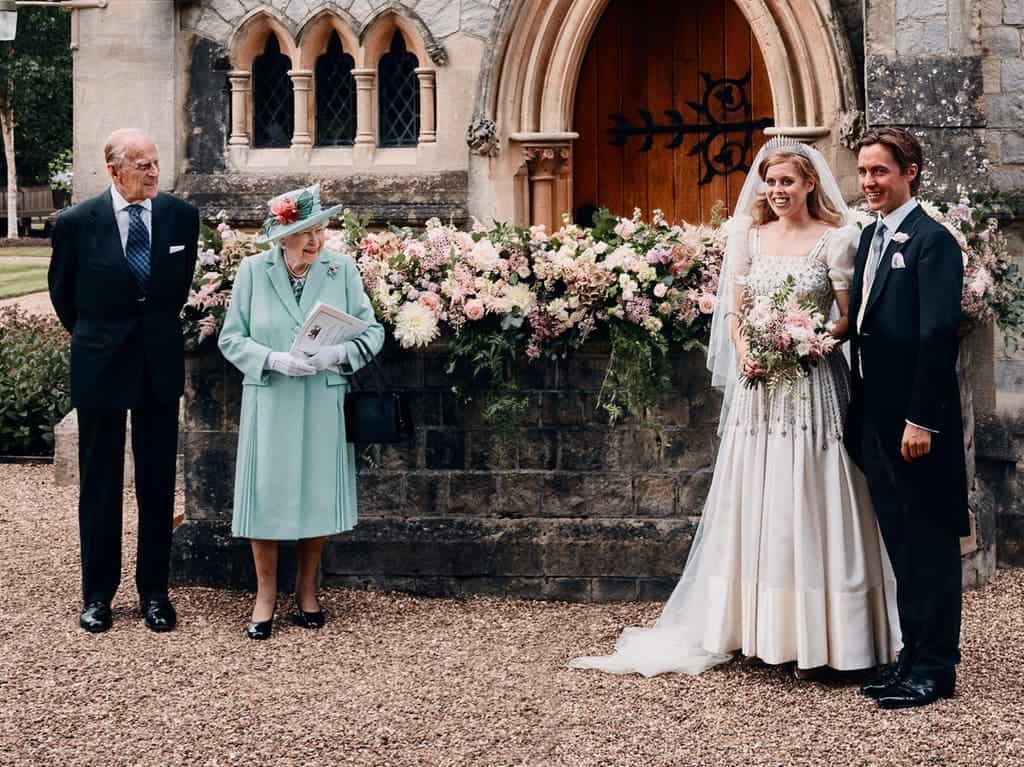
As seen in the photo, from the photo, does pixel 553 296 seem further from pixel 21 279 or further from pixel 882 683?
pixel 21 279

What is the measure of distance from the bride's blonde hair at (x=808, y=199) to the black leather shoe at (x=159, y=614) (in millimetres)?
2929

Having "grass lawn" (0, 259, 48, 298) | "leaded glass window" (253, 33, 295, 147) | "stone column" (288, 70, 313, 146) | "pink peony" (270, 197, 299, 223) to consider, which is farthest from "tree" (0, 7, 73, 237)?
"pink peony" (270, 197, 299, 223)

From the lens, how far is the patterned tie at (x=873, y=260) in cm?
502

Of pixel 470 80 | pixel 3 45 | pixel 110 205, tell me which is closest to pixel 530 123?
pixel 470 80

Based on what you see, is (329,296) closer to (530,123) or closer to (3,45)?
(530,123)

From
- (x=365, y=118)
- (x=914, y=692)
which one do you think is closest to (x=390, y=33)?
(x=365, y=118)

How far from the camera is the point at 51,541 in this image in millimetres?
8203

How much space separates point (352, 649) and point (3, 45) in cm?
3101

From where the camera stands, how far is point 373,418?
603 cm

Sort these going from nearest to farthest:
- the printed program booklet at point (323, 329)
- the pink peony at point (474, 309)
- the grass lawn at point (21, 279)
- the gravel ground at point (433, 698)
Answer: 1. the gravel ground at point (433, 698)
2. the printed program booklet at point (323, 329)
3. the pink peony at point (474, 309)
4. the grass lawn at point (21, 279)

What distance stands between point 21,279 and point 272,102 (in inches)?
545

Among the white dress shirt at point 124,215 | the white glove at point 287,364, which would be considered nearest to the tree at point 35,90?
the white dress shirt at point 124,215

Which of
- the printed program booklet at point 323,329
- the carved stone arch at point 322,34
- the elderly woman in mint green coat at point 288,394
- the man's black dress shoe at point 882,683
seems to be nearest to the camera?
the man's black dress shoe at point 882,683

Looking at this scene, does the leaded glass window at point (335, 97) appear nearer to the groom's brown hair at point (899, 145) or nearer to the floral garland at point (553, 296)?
the floral garland at point (553, 296)
